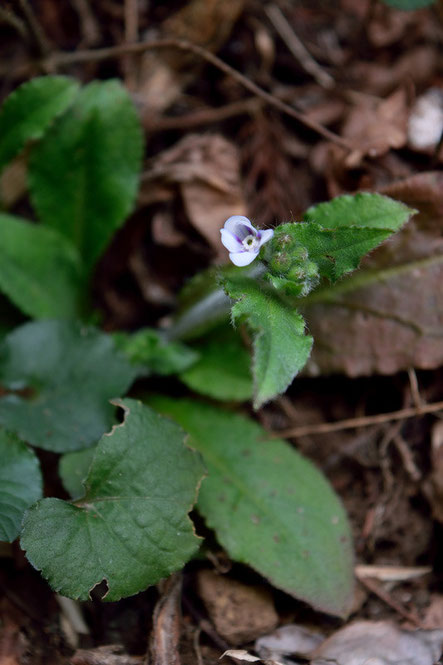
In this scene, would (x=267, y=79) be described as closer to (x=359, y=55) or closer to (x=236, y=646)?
(x=359, y=55)

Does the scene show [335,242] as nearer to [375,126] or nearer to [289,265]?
[289,265]

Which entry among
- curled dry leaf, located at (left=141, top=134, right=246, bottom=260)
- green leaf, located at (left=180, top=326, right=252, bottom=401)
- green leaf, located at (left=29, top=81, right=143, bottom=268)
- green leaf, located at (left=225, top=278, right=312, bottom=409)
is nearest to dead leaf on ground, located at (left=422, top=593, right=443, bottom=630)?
green leaf, located at (left=180, top=326, right=252, bottom=401)

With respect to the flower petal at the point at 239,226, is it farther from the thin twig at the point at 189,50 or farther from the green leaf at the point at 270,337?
the thin twig at the point at 189,50

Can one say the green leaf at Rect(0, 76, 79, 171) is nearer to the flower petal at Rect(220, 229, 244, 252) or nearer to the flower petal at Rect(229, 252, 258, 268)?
the flower petal at Rect(220, 229, 244, 252)

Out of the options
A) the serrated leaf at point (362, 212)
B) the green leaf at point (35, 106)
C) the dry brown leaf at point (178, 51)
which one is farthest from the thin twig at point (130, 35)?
the serrated leaf at point (362, 212)

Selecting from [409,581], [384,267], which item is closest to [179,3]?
[384,267]

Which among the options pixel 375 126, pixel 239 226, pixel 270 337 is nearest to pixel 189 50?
pixel 375 126
